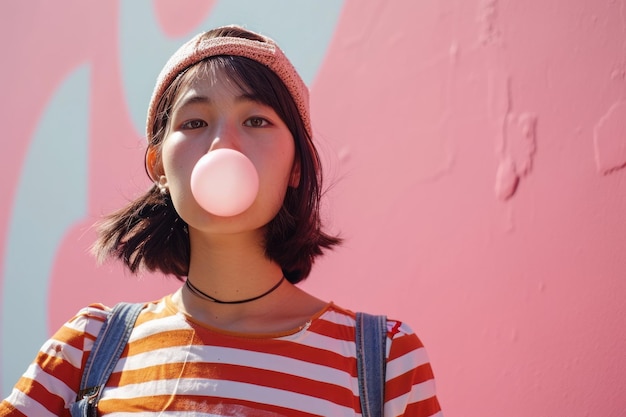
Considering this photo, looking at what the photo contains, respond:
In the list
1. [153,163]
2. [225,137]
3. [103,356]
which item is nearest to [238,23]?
[153,163]

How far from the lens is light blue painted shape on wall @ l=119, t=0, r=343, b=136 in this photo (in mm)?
1243

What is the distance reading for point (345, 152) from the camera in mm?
1180

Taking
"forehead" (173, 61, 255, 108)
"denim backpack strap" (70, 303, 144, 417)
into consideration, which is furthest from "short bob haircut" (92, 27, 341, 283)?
"denim backpack strap" (70, 303, 144, 417)

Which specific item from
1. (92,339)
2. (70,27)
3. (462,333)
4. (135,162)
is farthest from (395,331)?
(70,27)

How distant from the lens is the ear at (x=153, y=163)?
0.94 metres

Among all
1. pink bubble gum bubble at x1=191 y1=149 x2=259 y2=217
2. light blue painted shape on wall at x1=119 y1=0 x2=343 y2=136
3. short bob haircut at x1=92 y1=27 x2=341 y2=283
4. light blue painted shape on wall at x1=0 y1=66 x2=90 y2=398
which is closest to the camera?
pink bubble gum bubble at x1=191 y1=149 x2=259 y2=217

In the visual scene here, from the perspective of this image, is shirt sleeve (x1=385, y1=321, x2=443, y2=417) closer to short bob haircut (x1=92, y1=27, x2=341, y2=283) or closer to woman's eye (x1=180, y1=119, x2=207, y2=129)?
short bob haircut (x1=92, y1=27, x2=341, y2=283)

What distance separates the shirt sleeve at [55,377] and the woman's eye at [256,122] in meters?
0.30

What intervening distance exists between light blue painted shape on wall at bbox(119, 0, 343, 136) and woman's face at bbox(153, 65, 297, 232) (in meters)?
0.43

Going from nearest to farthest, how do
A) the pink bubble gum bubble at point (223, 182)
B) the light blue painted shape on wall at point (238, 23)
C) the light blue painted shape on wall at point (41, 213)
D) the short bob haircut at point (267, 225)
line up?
the pink bubble gum bubble at point (223, 182)
the short bob haircut at point (267, 225)
the light blue painted shape on wall at point (238, 23)
the light blue painted shape on wall at point (41, 213)

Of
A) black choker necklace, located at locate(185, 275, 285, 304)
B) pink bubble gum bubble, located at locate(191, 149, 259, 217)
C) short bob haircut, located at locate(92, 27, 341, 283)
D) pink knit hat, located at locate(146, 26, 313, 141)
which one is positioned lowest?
black choker necklace, located at locate(185, 275, 285, 304)

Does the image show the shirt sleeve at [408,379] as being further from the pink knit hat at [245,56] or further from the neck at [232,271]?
the pink knit hat at [245,56]

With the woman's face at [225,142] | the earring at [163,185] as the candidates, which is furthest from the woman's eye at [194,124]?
the earring at [163,185]

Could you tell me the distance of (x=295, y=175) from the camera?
89cm
